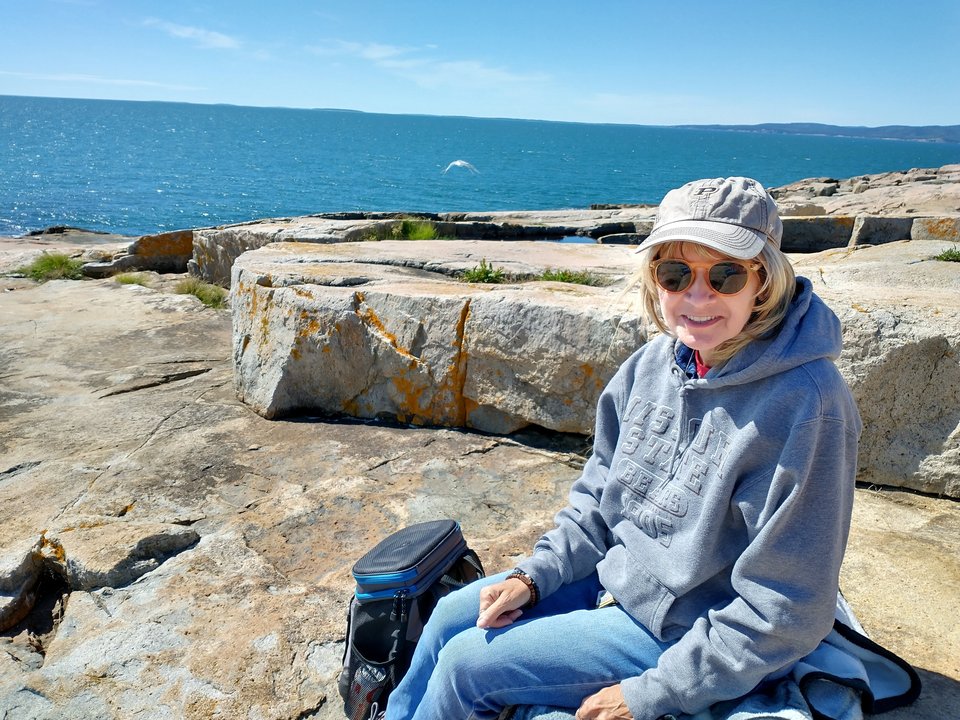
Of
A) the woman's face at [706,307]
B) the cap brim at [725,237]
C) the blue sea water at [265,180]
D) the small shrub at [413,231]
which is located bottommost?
the blue sea water at [265,180]

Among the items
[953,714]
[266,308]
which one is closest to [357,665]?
[953,714]

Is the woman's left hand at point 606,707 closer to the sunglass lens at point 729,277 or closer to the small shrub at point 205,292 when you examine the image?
the sunglass lens at point 729,277

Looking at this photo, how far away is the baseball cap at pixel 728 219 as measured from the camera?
158 cm

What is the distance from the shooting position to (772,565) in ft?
4.92

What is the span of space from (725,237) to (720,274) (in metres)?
0.09

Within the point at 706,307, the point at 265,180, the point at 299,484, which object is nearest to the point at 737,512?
the point at 706,307

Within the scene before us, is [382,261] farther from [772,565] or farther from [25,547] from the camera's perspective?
[772,565]

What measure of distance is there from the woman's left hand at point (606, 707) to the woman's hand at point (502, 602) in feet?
0.91

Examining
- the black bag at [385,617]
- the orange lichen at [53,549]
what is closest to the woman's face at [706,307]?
the black bag at [385,617]

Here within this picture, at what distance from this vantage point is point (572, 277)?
4762 mm

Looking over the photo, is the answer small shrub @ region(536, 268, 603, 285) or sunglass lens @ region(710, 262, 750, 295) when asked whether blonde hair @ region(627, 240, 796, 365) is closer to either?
sunglass lens @ region(710, 262, 750, 295)

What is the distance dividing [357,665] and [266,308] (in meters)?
2.76

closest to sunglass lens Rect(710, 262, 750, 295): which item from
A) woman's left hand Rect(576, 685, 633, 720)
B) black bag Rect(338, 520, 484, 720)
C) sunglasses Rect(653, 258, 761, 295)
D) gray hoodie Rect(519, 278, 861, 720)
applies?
sunglasses Rect(653, 258, 761, 295)

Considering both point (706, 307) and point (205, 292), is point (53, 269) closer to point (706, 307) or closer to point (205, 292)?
point (205, 292)
